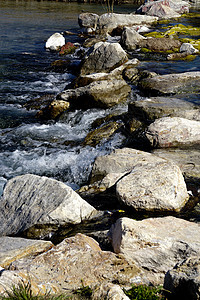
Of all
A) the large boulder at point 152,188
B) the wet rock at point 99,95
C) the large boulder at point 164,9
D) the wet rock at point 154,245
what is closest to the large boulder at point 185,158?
the large boulder at point 152,188

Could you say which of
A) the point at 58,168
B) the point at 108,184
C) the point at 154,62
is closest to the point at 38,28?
the point at 154,62

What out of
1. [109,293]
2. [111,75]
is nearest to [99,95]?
[111,75]

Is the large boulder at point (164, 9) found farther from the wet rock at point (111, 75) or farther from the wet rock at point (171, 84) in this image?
the wet rock at point (171, 84)

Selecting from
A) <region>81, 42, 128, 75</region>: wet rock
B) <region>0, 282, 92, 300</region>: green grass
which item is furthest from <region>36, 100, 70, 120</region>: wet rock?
<region>0, 282, 92, 300</region>: green grass

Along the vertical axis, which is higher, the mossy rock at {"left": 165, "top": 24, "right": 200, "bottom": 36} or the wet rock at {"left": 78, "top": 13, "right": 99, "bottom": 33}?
the wet rock at {"left": 78, "top": 13, "right": 99, "bottom": 33}

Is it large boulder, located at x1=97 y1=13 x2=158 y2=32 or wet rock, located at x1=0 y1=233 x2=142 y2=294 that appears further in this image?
large boulder, located at x1=97 y1=13 x2=158 y2=32

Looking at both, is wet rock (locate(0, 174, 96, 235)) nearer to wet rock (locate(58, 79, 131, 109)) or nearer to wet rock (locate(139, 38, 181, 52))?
wet rock (locate(58, 79, 131, 109))

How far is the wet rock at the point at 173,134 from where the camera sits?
7.95 m

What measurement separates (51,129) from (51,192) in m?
5.87

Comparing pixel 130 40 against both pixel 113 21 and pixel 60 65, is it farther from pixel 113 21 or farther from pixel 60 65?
pixel 113 21

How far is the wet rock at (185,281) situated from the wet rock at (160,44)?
58.5 feet

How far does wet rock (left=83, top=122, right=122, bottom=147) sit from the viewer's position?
31.8 feet

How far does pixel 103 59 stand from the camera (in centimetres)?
1515

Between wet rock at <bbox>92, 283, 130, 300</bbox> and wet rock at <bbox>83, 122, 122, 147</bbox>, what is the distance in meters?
6.45
